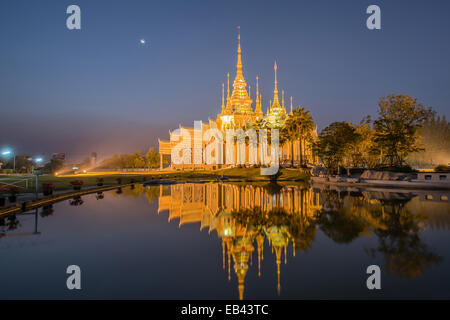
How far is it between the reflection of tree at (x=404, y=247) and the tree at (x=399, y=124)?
1106 inches

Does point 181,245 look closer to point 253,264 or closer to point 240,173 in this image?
point 253,264

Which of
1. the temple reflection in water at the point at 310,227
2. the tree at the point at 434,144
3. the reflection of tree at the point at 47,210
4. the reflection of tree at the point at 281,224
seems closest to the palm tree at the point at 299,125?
the temple reflection in water at the point at 310,227

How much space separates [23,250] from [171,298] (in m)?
6.31

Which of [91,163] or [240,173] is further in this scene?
[91,163]

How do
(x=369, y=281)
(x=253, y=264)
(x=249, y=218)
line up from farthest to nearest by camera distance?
(x=249, y=218) → (x=253, y=264) → (x=369, y=281)

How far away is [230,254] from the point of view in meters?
7.79

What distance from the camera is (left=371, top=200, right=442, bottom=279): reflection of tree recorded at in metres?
6.55

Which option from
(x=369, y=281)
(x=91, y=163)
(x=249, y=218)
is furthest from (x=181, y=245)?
(x=91, y=163)

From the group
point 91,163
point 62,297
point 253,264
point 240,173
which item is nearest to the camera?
point 62,297

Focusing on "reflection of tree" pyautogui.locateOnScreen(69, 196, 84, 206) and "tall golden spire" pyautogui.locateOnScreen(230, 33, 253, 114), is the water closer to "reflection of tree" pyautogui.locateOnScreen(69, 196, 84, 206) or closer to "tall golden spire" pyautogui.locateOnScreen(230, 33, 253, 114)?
"reflection of tree" pyautogui.locateOnScreen(69, 196, 84, 206)

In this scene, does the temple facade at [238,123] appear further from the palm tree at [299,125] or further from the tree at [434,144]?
the tree at [434,144]

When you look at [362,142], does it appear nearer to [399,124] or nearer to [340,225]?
[399,124]

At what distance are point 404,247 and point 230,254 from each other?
17.9 ft

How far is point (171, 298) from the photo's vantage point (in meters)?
5.21
